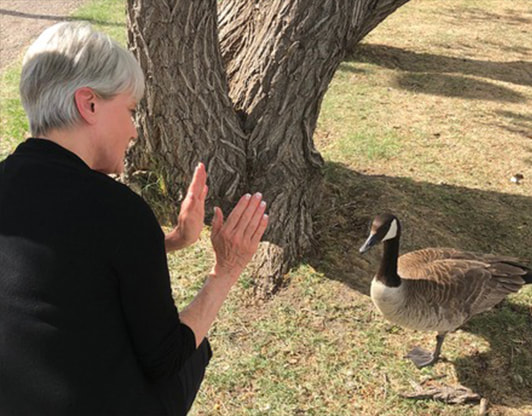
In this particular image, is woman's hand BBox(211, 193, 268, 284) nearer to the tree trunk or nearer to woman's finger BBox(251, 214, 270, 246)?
woman's finger BBox(251, 214, 270, 246)

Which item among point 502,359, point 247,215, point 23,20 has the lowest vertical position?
point 502,359

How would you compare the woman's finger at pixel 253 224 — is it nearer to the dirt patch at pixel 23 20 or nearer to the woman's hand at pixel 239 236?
the woman's hand at pixel 239 236

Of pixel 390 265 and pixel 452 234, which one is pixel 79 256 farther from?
pixel 452 234

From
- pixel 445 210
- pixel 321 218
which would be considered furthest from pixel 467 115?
pixel 321 218

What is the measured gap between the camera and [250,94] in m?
4.15

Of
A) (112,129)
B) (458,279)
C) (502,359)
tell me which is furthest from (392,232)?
(112,129)

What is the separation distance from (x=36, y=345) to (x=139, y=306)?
1.05 feet

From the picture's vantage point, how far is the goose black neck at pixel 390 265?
3.63m

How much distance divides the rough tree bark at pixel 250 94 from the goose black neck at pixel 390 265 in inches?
32.6

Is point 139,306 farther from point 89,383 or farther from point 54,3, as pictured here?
point 54,3

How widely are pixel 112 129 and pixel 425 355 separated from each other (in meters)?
2.77

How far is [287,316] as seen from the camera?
13.0ft

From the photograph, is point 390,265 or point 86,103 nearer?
point 86,103

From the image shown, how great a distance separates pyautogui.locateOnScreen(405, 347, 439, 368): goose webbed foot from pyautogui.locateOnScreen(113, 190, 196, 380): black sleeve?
233 cm
